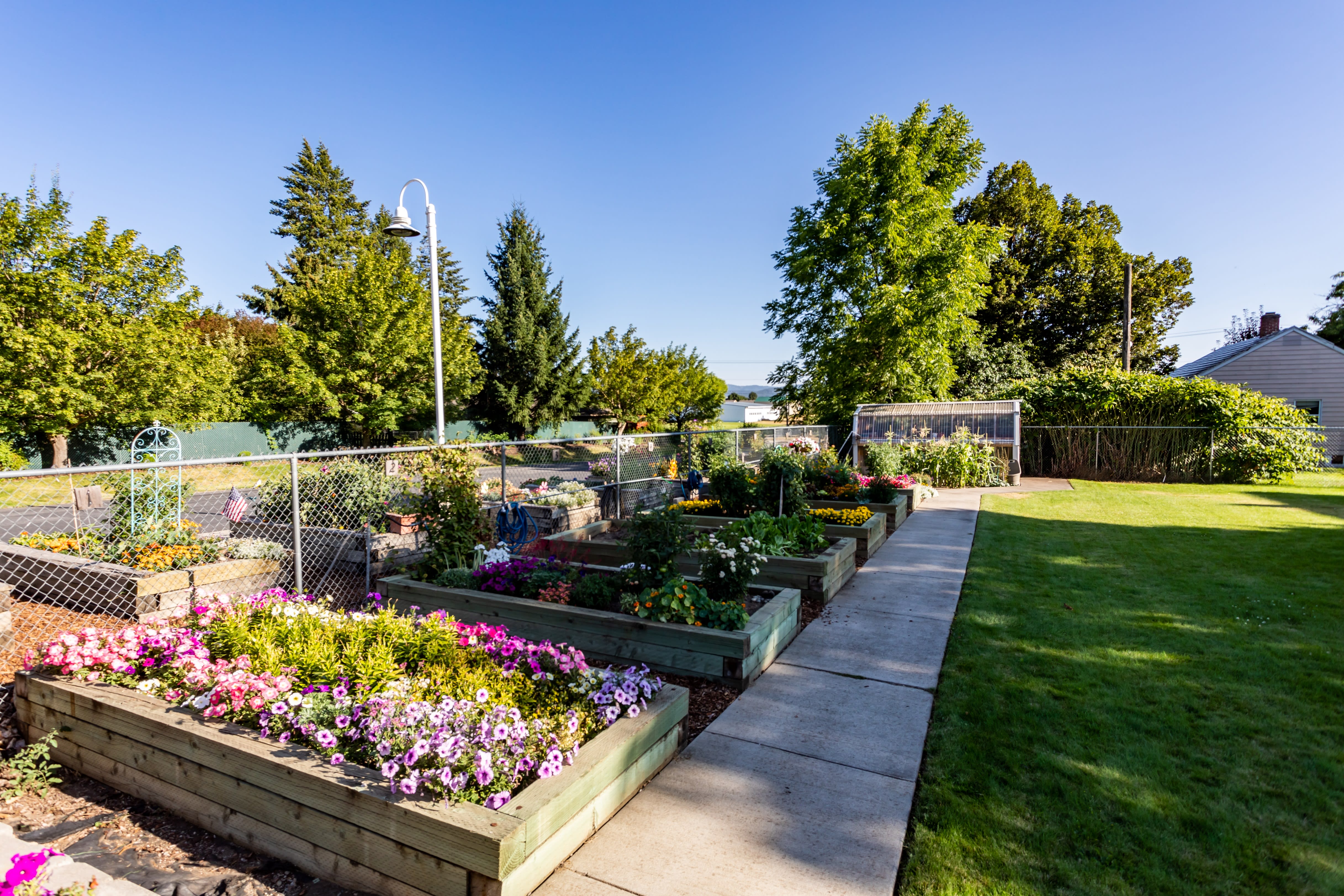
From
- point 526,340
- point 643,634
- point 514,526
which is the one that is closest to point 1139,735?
point 643,634

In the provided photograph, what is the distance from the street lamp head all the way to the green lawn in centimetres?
954

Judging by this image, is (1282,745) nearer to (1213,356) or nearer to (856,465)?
(856,465)

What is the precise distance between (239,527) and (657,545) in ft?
18.9

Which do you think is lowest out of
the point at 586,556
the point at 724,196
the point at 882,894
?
the point at 882,894

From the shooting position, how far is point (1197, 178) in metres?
12.0

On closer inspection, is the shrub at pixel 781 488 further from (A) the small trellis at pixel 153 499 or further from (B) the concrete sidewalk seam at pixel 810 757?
(A) the small trellis at pixel 153 499

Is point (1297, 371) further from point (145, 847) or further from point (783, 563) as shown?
point (145, 847)

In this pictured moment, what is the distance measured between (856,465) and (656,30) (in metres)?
10.3

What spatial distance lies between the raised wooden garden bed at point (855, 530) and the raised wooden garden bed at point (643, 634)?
2785 millimetres

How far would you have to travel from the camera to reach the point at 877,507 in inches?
352

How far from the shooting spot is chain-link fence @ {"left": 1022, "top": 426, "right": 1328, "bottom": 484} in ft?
46.6

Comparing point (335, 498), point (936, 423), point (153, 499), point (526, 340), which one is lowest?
point (335, 498)

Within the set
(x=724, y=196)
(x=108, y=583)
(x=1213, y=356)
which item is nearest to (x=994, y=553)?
(x=108, y=583)

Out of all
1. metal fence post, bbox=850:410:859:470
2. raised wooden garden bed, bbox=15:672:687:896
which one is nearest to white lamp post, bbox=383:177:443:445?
raised wooden garden bed, bbox=15:672:687:896
